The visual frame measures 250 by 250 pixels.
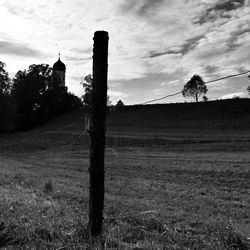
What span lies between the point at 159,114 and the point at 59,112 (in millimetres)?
33197

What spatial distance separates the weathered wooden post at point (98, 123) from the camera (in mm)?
6590

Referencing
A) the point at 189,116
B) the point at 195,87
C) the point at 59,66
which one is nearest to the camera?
the point at 189,116

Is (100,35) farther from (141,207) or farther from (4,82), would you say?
(4,82)

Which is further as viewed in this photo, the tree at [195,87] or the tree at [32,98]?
the tree at [195,87]

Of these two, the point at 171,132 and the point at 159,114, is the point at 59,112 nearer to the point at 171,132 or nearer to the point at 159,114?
the point at 159,114

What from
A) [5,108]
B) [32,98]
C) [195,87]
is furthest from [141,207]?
[195,87]

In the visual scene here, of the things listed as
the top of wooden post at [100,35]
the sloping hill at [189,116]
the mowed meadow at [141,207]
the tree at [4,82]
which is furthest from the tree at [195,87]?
the top of wooden post at [100,35]

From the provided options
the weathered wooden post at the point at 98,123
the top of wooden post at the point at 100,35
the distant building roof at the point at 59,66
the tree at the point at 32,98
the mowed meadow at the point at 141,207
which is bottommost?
the mowed meadow at the point at 141,207

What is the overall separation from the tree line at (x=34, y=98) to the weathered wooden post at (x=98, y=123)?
8617 cm

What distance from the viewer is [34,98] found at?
326 feet

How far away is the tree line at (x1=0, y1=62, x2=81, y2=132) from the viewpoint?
315ft

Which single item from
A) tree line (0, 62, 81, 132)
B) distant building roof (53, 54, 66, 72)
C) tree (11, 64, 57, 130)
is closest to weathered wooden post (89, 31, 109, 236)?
tree line (0, 62, 81, 132)

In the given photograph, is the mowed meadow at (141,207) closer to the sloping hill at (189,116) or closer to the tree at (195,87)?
the sloping hill at (189,116)

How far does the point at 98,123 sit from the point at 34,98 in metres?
95.2
